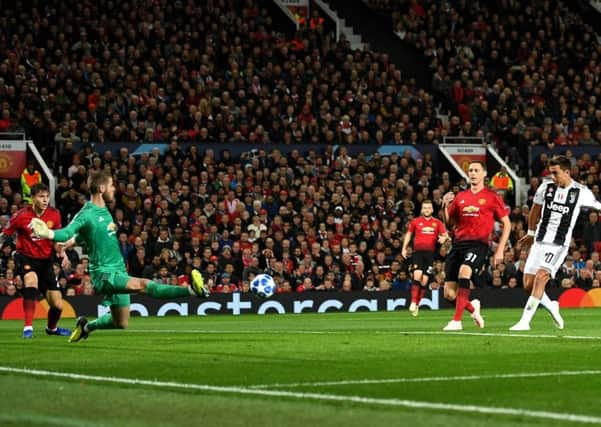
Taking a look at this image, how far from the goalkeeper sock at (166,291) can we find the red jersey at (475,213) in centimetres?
569

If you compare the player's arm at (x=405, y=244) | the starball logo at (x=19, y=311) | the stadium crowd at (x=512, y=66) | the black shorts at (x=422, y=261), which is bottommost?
the starball logo at (x=19, y=311)

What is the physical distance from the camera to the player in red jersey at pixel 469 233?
1759 centimetres

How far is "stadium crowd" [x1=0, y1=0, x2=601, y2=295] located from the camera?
29.0m

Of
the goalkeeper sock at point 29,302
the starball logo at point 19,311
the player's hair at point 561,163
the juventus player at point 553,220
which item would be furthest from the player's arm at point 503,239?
the starball logo at point 19,311

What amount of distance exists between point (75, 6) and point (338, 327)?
17.5 metres

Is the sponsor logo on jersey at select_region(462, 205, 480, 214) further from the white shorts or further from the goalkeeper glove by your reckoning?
the goalkeeper glove

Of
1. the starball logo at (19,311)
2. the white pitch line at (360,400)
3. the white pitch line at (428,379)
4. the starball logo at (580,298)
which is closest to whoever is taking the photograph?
the white pitch line at (360,400)

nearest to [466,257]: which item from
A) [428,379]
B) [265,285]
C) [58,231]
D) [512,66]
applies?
[265,285]

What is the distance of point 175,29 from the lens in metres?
34.6

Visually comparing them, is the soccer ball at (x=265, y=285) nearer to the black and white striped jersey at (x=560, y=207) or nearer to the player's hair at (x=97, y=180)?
the black and white striped jersey at (x=560, y=207)

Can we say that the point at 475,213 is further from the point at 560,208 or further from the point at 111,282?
the point at 111,282

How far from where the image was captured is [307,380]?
1002cm

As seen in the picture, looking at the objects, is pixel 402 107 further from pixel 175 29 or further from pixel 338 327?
pixel 338 327

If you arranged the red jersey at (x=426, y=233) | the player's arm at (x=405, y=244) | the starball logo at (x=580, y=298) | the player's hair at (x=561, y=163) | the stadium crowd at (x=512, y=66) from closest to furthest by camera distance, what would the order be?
the player's hair at (x=561, y=163) < the player's arm at (x=405, y=244) < the red jersey at (x=426, y=233) < the starball logo at (x=580, y=298) < the stadium crowd at (x=512, y=66)
